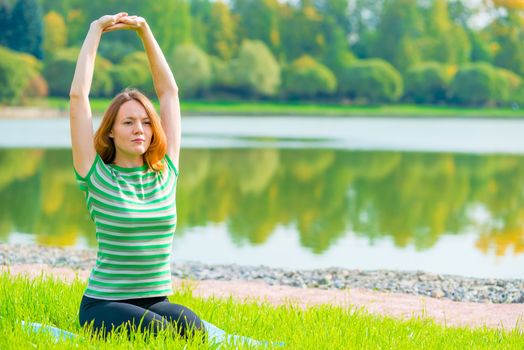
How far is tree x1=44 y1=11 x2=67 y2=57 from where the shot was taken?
82.9 metres

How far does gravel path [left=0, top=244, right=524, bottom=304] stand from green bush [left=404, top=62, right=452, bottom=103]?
69590 mm

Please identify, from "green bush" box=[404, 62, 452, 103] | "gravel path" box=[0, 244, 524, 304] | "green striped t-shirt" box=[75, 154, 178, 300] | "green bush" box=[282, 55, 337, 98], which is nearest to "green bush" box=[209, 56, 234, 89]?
"green bush" box=[282, 55, 337, 98]

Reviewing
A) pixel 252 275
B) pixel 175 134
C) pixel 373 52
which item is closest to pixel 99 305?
pixel 175 134

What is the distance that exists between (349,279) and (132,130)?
4965 mm

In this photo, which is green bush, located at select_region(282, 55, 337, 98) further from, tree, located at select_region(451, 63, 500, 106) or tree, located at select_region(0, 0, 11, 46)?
tree, located at select_region(0, 0, 11, 46)

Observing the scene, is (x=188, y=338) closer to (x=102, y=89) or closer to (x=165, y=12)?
A: (x=102, y=89)

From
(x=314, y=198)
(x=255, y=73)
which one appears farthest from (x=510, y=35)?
(x=314, y=198)

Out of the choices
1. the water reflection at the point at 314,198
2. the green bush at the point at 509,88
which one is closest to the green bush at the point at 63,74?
the green bush at the point at 509,88

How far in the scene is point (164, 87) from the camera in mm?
4758

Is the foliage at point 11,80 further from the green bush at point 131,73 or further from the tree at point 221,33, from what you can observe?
the tree at point 221,33

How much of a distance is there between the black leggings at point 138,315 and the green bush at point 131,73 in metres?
65.8

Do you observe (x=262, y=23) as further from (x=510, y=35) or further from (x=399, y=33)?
(x=510, y=35)

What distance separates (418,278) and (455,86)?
7018 centimetres

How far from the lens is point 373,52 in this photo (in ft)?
293
